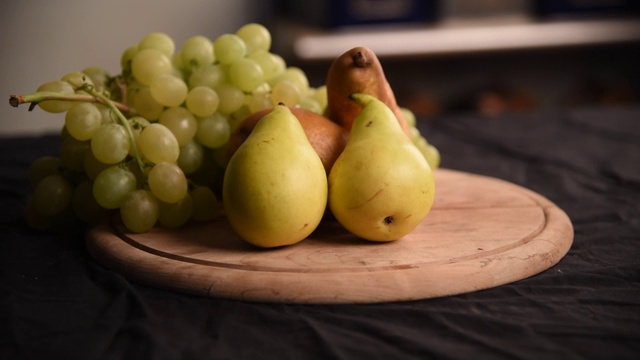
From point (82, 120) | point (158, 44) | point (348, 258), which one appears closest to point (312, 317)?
point (348, 258)

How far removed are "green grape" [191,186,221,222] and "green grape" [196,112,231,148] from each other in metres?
0.06

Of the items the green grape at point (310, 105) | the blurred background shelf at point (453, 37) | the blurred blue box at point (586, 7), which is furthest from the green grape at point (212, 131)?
the blurred blue box at point (586, 7)

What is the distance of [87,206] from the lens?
838 mm

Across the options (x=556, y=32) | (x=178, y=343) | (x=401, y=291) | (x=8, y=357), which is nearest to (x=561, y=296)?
(x=401, y=291)

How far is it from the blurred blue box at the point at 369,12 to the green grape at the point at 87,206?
4.91 feet

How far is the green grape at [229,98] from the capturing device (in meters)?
0.89

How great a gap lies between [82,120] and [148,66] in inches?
4.6

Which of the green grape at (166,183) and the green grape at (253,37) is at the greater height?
the green grape at (253,37)

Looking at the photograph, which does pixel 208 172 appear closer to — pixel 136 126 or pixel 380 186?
pixel 136 126

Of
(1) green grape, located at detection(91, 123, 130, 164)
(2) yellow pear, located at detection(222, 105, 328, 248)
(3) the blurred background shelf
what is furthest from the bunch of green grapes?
(3) the blurred background shelf

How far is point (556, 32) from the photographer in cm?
239

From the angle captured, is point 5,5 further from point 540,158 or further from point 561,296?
point 561,296

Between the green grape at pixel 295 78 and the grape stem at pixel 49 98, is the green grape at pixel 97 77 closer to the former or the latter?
the grape stem at pixel 49 98

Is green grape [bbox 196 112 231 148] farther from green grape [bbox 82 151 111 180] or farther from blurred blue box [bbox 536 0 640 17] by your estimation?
blurred blue box [bbox 536 0 640 17]
